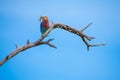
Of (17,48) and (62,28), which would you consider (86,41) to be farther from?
(17,48)

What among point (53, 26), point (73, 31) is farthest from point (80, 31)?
point (53, 26)

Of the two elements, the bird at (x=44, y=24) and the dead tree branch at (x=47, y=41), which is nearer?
the dead tree branch at (x=47, y=41)

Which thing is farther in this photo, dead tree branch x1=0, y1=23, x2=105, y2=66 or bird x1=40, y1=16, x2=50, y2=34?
bird x1=40, y1=16, x2=50, y2=34

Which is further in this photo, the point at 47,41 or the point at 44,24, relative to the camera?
the point at 44,24

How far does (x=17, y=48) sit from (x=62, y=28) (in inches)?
52.6

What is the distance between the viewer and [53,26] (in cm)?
650

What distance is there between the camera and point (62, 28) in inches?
262

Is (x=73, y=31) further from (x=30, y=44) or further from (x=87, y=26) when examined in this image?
(x=30, y=44)

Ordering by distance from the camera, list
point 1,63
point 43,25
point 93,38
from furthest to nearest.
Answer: point 43,25 < point 93,38 < point 1,63

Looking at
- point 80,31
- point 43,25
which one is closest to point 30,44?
point 80,31

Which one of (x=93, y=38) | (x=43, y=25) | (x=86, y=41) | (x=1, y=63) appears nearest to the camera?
(x=1, y=63)

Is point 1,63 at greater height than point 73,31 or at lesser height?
lesser

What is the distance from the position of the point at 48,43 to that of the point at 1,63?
4.59 ft

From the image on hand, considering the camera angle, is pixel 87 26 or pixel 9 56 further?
pixel 87 26
